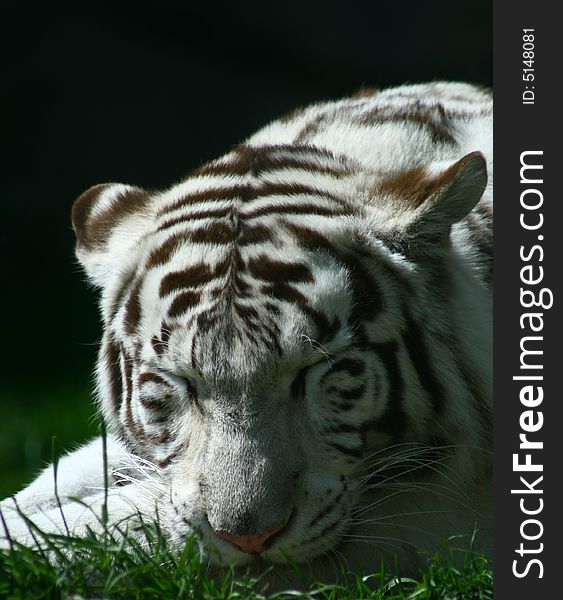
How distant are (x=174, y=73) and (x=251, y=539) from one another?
23.8 feet

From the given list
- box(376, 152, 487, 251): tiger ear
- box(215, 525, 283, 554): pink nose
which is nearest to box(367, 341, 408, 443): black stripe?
box(376, 152, 487, 251): tiger ear

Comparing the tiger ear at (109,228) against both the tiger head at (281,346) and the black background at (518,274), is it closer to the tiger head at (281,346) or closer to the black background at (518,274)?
the tiger head at (281,346)

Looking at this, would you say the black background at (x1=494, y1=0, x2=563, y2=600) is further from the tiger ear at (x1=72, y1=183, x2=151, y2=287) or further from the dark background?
the dark background

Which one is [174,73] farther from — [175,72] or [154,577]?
[154,577]

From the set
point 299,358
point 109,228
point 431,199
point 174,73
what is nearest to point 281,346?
point 299,358

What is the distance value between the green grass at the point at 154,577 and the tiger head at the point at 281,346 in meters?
0.08

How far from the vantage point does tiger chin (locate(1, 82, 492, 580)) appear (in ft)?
8.55

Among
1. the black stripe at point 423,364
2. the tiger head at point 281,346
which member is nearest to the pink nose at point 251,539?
the tiger head at point 281,346

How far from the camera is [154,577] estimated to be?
8.09 feet

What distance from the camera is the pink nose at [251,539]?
98.6 inches

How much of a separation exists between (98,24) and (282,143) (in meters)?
6.12

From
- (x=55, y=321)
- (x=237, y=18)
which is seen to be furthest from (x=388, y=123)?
(x=237, y=18)

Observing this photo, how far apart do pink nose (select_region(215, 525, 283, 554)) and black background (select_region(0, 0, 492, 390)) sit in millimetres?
6512

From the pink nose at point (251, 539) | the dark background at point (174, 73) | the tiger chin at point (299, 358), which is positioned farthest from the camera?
the dark background at point (174, 73)
